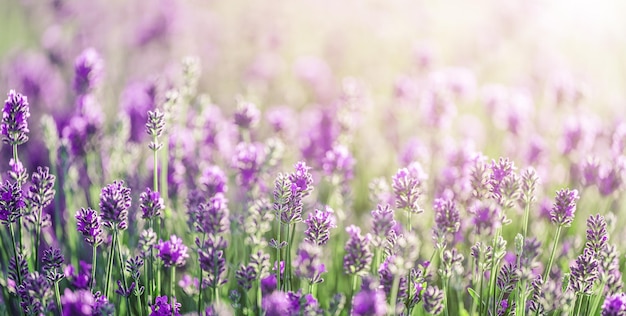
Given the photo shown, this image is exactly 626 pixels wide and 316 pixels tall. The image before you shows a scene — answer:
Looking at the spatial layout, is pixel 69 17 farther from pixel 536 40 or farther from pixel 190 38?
pixel 536 40

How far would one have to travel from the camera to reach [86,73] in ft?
10.6

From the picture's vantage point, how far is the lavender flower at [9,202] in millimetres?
1942

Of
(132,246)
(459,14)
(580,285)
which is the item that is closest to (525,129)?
(580,285)

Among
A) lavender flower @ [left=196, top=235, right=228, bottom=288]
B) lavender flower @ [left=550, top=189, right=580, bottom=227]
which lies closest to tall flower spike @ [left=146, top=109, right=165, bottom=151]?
lavender flower @ [left=196, top=235, right=228, bottom=288]

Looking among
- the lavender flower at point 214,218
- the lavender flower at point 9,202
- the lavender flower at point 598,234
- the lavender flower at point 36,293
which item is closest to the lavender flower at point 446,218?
the lavender flower at point 598,234

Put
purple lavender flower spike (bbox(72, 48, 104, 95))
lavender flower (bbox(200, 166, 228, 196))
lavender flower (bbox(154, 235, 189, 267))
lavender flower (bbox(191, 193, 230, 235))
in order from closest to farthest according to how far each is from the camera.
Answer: lavender flower (bbox(191, 193, 230, 235)) → lavender flower (bbox(154, 235, 189, 267)) → lavender flower (bbox(200, 166, 228, 196)) → purple lavender flower spike (bbox(72, 48, 104, 95))

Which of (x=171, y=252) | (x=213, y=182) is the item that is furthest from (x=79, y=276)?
(x=213, y=182)

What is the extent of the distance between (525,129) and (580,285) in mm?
2342

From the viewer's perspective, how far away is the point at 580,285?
Answer: 195 cm

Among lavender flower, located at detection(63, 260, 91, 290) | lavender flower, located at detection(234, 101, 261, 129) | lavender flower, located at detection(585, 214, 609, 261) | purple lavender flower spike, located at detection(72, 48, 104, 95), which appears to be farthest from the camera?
purple lavender flower spike, located at detection(72, 48, 104, 95)

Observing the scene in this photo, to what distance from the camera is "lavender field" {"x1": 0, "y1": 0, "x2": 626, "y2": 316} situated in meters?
1.95

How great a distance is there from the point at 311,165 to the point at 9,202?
2042 mm

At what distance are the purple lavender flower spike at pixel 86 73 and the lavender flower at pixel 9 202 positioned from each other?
1372mm

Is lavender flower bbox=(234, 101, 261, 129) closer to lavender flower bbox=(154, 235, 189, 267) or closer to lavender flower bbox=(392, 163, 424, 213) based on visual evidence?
lavender flower bbox=(154, 235, 189, 267)
